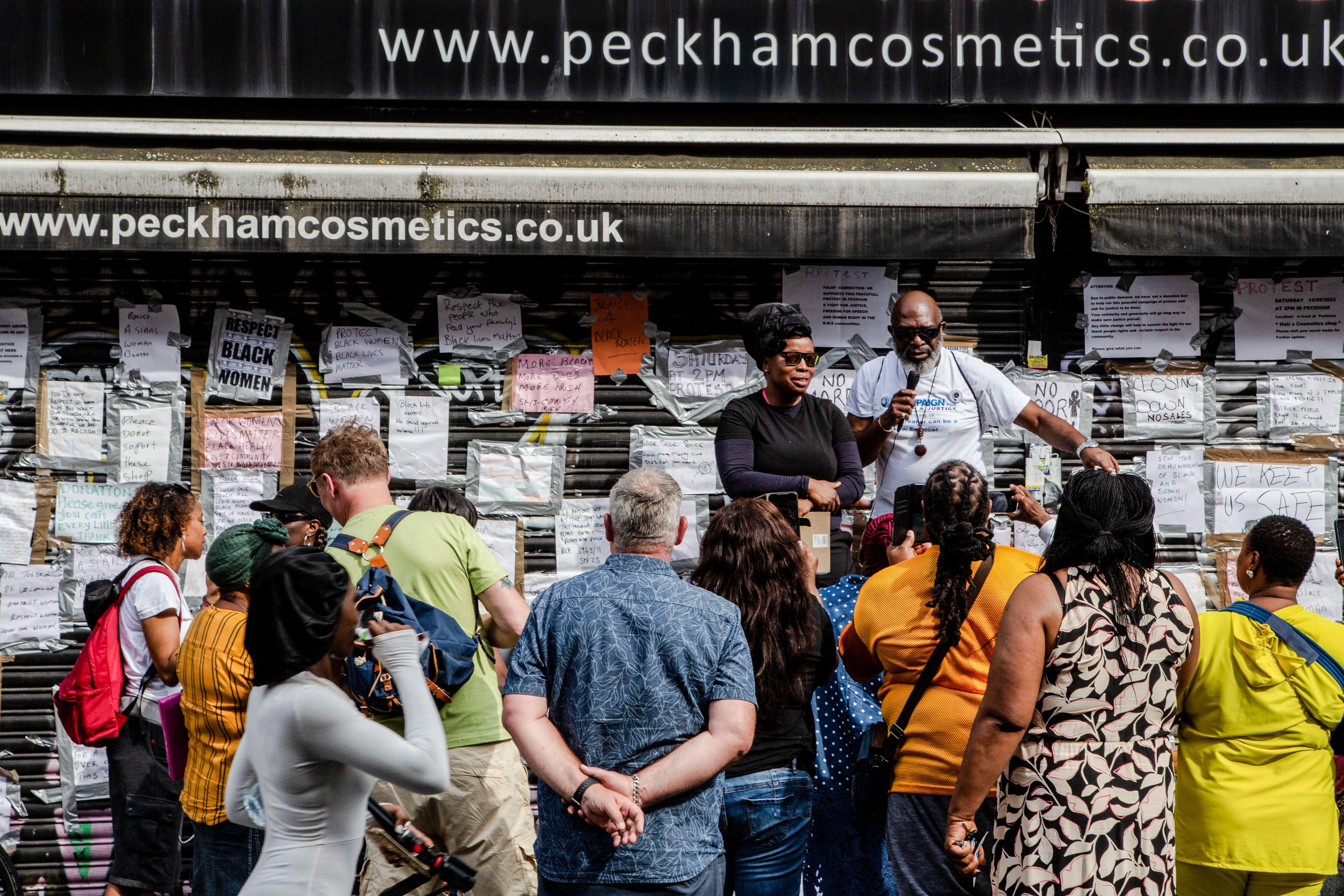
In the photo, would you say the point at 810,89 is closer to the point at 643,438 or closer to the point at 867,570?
the point at 643,438

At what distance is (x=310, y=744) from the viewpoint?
8.73ft

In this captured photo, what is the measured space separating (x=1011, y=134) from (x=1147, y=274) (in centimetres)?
A: 110

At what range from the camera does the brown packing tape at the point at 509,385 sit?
6.38 m

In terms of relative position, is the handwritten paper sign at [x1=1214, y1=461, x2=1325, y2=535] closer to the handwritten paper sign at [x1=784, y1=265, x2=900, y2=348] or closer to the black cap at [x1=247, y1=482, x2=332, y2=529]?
the handwritten paper sign at [x1=784, y1=265, x2=900, y2=348]

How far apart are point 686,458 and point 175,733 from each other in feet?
9.91

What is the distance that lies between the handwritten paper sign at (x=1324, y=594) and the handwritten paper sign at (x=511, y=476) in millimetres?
4174

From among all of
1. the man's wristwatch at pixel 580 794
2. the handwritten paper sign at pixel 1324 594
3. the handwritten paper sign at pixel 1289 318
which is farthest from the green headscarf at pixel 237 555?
the handwritten paper sign at pixel 1324 594

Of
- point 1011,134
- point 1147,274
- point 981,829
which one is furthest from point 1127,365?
point 981,829

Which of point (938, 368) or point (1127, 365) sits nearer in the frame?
point (938, 368)

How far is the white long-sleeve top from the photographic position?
2.66 m

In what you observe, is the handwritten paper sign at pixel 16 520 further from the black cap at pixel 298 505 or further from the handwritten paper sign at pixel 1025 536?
the handwritten paper sign at pixel 1025 536

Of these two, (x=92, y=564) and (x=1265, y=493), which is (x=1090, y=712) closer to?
(x=1265, y=493)

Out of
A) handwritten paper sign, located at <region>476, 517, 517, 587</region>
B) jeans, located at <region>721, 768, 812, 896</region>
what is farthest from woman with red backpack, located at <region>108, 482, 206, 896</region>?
jeans, located at <region>721, 768, 812, 896</region>

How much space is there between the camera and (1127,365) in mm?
6406
